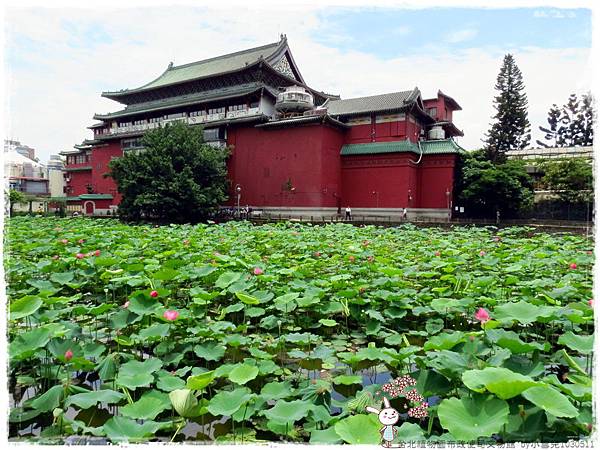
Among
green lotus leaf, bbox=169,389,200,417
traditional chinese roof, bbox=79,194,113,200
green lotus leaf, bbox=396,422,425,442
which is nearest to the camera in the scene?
green lotus leaf, bbox=396,422,425,442

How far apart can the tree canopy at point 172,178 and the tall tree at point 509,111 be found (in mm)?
18857

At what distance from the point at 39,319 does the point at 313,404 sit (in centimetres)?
165

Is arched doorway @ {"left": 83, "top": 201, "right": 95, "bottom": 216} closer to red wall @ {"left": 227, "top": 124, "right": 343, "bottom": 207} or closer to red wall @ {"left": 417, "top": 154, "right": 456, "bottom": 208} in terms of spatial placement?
red wall @ {"left": 227, "top": 124, "right": 343, "bottom": 207}

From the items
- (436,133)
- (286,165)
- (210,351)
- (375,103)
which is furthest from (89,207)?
(210,351)

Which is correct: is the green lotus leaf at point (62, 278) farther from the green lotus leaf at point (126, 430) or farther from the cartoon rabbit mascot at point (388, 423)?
the cartoon rabbit mascot at point (388, 423)

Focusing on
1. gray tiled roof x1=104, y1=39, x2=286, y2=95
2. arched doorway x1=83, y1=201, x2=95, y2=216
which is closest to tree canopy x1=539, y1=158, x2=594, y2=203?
gray tiled roof x1=104, y1=39, x2=286, y2=95

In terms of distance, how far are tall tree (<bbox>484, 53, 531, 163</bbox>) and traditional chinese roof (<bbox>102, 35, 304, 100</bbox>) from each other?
13254 mm

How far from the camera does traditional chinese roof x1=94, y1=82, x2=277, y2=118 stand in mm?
19688

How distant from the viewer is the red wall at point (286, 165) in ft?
59.5

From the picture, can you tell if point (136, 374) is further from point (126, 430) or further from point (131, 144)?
point (131, 144)

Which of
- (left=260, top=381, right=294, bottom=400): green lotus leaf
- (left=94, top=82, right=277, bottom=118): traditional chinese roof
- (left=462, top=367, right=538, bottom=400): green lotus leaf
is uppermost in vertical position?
(left=94, top=82, right=277, bottom=118): traditional chinese roof

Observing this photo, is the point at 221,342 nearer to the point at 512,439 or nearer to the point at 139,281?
the point at 139,281

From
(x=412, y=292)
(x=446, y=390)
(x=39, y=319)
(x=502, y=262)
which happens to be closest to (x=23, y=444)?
(x=39, y=319)

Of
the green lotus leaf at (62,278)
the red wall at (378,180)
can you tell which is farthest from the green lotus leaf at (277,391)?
the red wall at (378,180)
